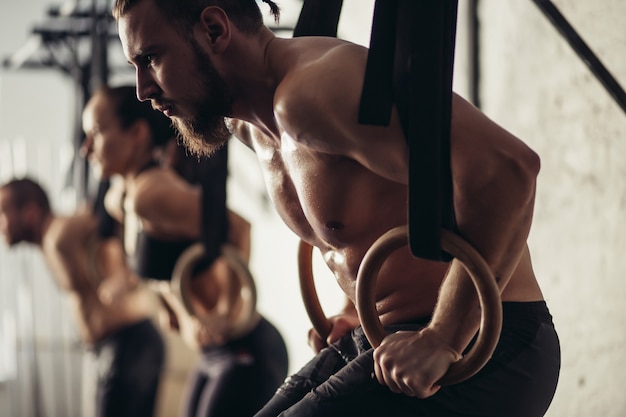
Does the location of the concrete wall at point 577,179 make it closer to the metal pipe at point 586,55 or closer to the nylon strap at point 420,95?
the metal pipe at point 586,55

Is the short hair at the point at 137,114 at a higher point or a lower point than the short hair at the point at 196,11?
lower

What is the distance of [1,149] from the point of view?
4.15 meters

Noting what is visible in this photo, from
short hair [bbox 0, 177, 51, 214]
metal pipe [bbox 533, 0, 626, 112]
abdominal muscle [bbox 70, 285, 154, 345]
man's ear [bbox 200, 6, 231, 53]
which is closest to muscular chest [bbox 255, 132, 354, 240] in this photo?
man's ear [bbox 200, 6, 231, 53]

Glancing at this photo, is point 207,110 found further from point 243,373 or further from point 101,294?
point 101,294

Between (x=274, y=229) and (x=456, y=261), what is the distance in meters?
1.92

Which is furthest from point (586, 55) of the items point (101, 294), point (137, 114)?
point (101, 294)

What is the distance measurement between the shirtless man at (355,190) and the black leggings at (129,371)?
1.48 m

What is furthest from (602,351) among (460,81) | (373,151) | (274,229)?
(274,229)

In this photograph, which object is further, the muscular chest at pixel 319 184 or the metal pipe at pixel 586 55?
the metal pipe at pixel 586 55

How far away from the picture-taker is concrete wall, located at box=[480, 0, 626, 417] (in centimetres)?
122

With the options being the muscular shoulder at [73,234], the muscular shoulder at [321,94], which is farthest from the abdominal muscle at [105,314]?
the muscular shoulder at [321,94]

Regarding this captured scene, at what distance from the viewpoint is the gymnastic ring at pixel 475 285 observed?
683mm

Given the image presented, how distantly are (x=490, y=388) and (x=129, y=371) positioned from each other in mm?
1734

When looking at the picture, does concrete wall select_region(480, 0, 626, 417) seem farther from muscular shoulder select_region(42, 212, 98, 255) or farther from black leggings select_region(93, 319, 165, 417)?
muscular shoulder select_region(42, 212, 98, 255)
